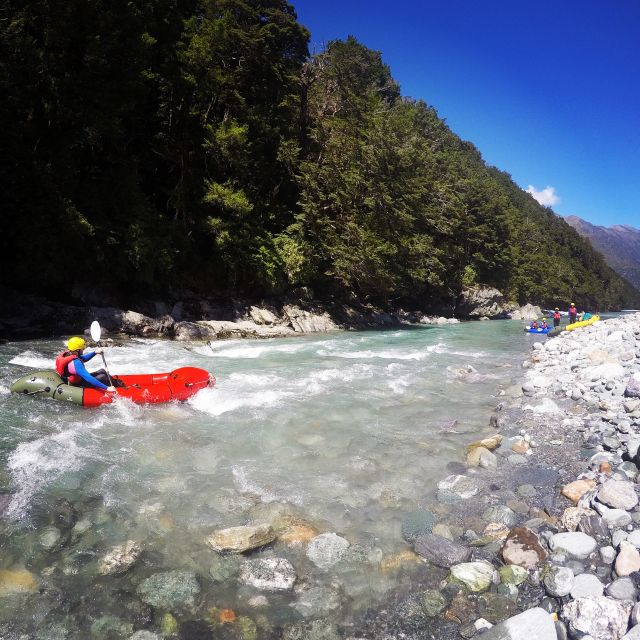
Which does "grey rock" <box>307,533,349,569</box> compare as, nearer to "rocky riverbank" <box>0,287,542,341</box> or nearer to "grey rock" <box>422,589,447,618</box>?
"grey rock" <box>422,589,447,618</box>

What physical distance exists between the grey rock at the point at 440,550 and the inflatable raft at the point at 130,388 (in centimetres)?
537

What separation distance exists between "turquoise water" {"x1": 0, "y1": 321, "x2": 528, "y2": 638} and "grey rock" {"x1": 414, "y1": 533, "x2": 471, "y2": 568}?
7.5 inches

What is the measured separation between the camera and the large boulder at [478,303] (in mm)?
40562

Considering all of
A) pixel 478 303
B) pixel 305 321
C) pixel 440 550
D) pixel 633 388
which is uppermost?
pixel 478 303

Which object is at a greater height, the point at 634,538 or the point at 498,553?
the point at 634,538

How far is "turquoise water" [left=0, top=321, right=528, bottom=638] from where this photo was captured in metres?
3.40

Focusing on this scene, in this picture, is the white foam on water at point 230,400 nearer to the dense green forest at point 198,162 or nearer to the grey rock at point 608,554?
the grey rock at point 608,554

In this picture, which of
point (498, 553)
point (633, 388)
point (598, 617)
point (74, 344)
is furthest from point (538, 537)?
point (74, 344)

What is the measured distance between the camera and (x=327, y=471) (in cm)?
548

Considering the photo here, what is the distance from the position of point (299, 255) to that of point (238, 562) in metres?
19.0

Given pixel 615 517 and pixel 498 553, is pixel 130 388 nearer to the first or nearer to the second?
pixel 498 553

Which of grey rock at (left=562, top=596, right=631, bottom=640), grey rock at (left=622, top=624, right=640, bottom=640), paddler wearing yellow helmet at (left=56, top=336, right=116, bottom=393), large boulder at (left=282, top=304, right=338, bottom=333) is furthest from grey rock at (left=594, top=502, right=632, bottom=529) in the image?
large boulder at (left=282, top=304, right=338, bottom=333)

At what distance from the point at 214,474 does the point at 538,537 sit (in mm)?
3670

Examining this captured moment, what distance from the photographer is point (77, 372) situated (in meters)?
7.39
